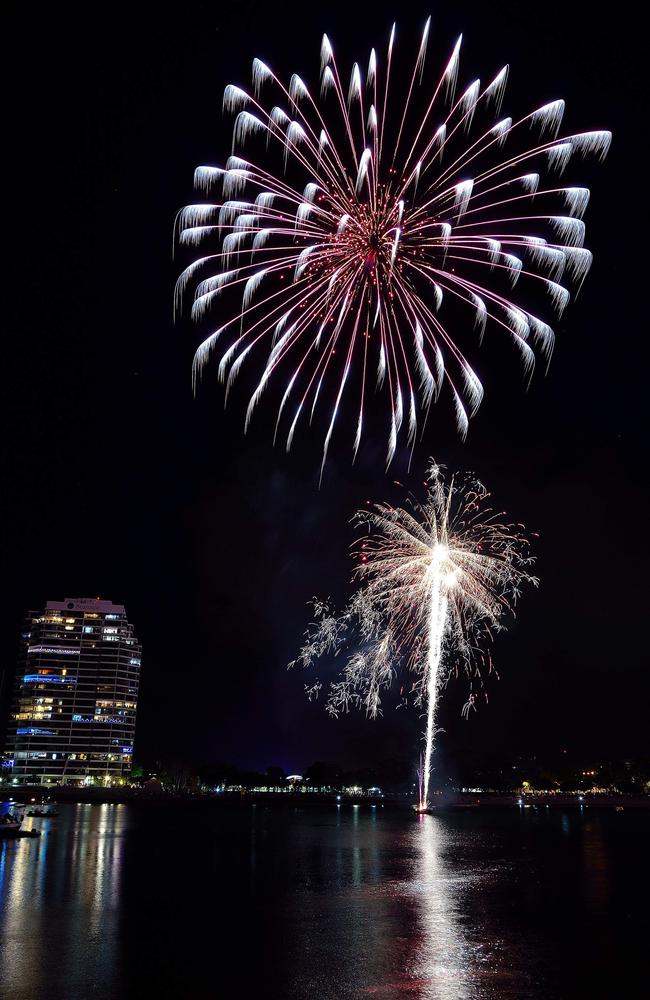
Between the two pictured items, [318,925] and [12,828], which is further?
[12,828]

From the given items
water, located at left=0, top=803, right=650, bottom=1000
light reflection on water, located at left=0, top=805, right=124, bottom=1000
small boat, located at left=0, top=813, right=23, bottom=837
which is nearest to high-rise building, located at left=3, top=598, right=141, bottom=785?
small boat, located at left=0, top=813, right=23, bottom=837

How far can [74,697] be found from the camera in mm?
179875

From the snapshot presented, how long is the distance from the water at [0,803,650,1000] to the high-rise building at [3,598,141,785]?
145 m

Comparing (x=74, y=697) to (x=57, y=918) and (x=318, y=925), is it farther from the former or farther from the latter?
(x=318, y=925)

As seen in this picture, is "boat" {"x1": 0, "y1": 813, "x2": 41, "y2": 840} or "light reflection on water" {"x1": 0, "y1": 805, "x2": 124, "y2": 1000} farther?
"boat" {"x1": 0, "y1": 813, "x2": 41, "y2": 840}

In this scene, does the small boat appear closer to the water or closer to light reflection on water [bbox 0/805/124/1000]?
the water

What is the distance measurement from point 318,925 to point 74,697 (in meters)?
172

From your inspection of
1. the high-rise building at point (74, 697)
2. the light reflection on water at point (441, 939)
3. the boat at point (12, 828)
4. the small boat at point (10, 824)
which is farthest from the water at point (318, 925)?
the high-rise building at point (74, 697)

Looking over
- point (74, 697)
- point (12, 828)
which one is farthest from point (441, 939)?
point (74, 697)

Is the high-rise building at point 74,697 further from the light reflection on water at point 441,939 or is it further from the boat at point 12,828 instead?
the light reflection on water at point 441,939

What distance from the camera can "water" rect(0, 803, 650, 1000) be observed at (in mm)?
14461

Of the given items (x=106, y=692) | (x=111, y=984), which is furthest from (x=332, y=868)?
(x=106, y=692)

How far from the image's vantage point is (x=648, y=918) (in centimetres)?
2262

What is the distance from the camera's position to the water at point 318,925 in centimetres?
1446
